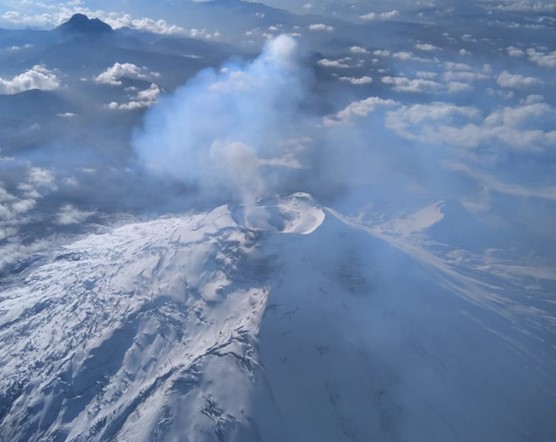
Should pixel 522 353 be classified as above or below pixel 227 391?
below

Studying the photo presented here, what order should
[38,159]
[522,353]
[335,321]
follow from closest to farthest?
1. [335,321]
2. [522,353]
3. [38,159]

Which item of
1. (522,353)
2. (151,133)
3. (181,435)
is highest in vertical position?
(181,435)

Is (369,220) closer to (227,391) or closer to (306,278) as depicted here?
(306,278)

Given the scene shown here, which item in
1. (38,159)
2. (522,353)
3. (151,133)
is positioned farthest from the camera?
(151,133)

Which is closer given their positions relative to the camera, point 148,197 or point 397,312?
point 397,312

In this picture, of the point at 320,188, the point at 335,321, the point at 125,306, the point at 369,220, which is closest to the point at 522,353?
the point at 335,321

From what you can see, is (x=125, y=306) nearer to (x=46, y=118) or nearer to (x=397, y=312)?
(x=397, y=312)
